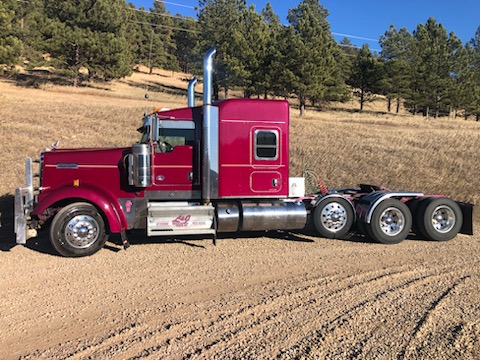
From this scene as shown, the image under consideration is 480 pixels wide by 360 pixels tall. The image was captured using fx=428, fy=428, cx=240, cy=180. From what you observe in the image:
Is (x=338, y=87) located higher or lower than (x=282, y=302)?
higher

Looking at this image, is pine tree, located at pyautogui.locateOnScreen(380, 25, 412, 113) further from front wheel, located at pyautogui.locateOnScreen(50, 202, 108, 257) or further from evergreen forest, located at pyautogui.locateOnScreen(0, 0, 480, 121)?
front wheel, located at pyautogui.locateOnScreen(50, 202, 108, 257)

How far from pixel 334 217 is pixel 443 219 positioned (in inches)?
85.5

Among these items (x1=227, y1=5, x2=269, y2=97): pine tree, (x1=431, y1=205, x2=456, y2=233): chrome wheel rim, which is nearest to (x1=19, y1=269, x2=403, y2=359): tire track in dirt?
(x1=431, y1=205, x2=456, y2=233): chrome wheel rim

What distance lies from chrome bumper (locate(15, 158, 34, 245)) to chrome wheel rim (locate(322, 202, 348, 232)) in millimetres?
5143

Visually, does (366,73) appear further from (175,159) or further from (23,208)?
(23,208)

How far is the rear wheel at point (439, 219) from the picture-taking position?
8.15 metres

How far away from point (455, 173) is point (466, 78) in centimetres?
3725

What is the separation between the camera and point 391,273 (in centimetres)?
607

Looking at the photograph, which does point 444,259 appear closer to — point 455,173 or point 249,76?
point 455,173

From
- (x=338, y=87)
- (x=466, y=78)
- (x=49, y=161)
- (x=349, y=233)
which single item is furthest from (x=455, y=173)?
(x=466, y=78)

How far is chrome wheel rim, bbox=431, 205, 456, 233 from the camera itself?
8273 millimetres

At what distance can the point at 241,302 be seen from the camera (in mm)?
4969

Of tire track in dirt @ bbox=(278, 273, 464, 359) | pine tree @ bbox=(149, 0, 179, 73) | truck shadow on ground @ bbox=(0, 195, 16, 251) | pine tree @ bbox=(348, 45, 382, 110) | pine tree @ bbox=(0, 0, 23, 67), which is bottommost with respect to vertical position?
tire track in dirt @ bbox=(278, 273, 464, 359)

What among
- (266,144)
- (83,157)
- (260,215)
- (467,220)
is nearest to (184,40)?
(266,144)
